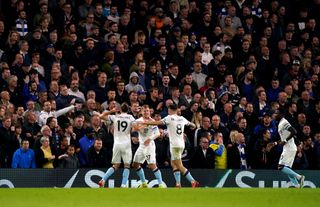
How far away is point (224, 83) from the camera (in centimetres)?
Answer: 3006

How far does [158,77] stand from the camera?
29281mm

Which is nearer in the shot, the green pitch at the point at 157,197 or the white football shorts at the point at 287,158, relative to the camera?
the green pitch at the point at 157,197

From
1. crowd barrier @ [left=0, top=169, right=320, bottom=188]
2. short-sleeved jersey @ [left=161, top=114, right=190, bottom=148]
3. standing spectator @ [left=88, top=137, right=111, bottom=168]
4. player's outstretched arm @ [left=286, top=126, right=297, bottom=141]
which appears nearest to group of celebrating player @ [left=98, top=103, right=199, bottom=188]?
Answer: short-sleeved jersey @ [left=161, top=114, right=190, bottom=148]

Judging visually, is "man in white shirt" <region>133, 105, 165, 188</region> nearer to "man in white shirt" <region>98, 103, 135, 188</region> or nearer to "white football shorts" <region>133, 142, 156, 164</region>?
"white football shorts" <region>133, 142, 156, 164</region>

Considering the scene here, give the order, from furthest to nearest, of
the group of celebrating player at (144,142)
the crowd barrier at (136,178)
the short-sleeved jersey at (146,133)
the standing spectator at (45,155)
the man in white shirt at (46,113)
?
the man in white shirt at (46,113) < the short-sleeved jersey at (146,133) < the group of celebrating player at (144,142) < the crowd barrier at (136,178) < the standing spectator at (45,155)

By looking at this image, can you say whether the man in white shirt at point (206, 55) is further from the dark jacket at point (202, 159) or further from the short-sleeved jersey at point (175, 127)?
the short-sleeved jersey at point (175, 127)

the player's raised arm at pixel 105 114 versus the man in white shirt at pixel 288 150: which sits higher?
the player's raised arm at pixel 105 114

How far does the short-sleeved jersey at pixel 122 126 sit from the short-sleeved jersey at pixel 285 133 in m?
3.93

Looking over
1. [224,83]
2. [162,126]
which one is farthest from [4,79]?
[224,83]

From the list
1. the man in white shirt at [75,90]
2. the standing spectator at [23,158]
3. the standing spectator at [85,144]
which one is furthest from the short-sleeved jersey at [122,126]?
the standing spectator at [23,158]

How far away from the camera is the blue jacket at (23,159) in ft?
83.9

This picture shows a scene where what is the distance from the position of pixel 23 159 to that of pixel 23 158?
0.03 meters

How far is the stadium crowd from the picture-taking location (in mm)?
26516

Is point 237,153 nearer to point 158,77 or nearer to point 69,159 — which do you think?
point 158,77
